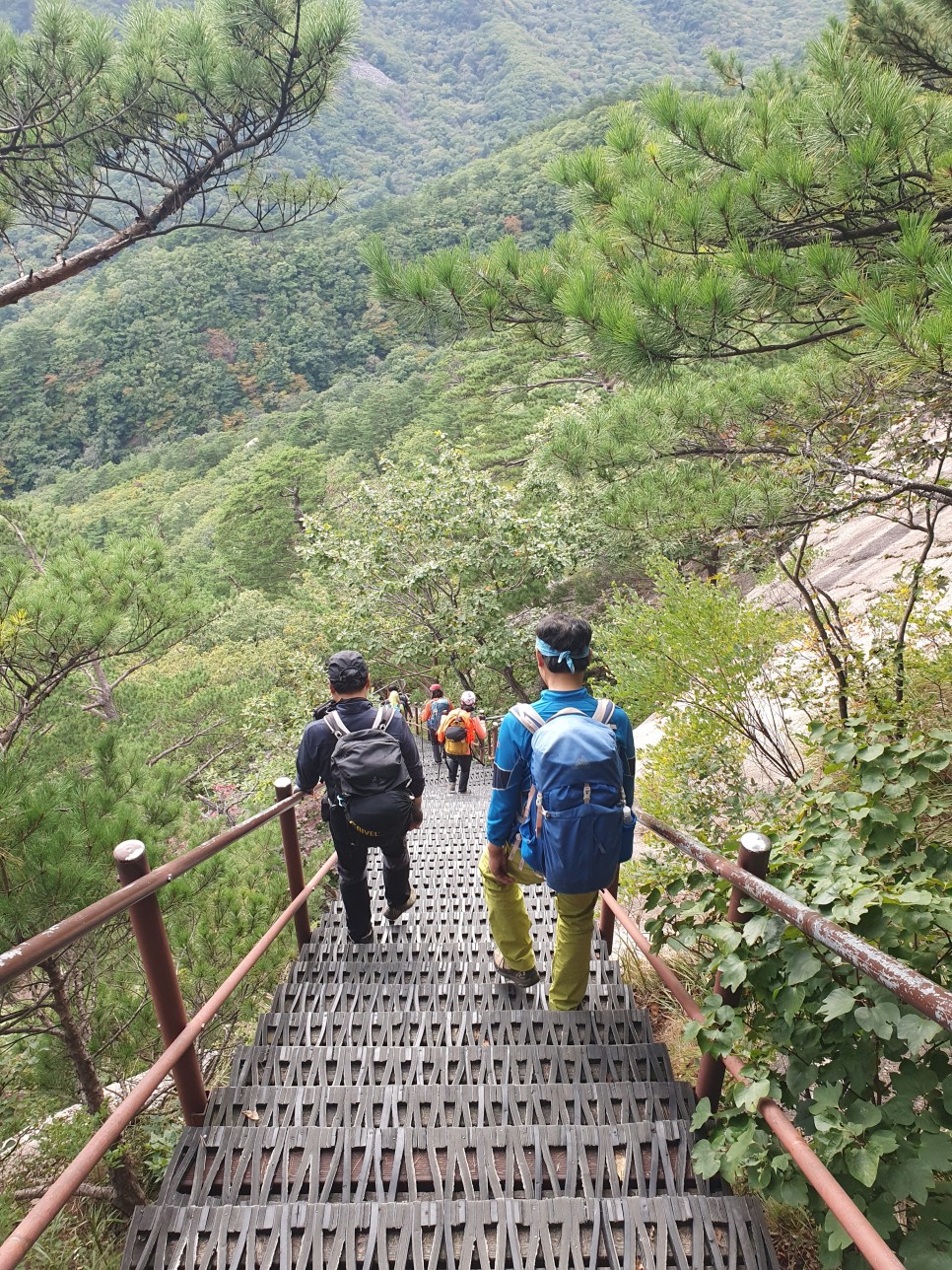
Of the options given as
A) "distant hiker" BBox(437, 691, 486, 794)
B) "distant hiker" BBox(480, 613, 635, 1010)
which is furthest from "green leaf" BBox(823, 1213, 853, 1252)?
"distant hiker" BBox(437, 691, 486, 794)

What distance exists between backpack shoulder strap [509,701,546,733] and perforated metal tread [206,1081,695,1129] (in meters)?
1.10

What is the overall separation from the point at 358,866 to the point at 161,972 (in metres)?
1.51

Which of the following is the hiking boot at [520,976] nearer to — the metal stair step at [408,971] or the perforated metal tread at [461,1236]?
the metal stair step at [408,971]

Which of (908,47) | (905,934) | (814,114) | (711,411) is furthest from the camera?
(711,411)

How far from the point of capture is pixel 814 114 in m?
3.11

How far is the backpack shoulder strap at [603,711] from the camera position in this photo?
2.52 meters

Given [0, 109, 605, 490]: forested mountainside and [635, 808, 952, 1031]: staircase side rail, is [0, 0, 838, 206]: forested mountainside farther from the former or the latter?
[635, 808, 952, 1031]: staircase side rail

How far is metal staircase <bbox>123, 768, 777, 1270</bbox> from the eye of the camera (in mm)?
1636

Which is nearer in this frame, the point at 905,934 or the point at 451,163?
the point at 905,934

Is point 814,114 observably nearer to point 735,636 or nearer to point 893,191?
point 893,191

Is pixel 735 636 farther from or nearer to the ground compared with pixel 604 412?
nearer to the ground

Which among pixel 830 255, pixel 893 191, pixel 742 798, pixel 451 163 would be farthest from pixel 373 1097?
pixel 451 163

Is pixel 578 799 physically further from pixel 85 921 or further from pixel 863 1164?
pixel 85 921

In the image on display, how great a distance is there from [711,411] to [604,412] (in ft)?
4.24
